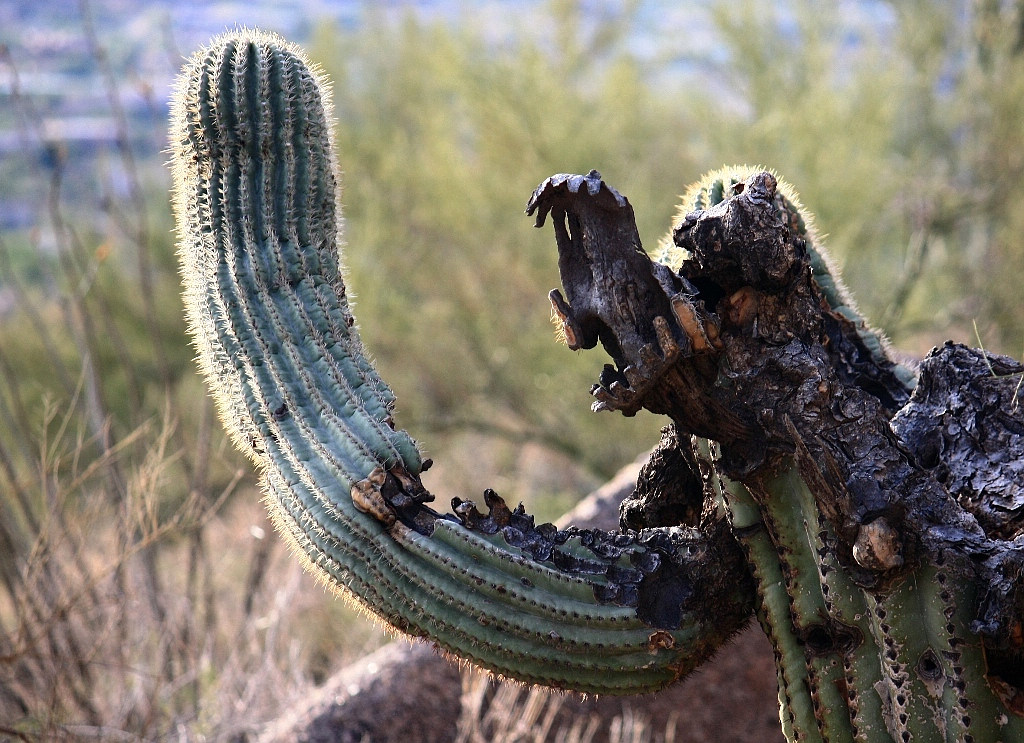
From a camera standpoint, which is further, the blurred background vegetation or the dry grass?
the blurred background vegetation

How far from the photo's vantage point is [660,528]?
1916mm

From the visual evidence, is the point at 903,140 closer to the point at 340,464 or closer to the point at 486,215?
the point at 486,215

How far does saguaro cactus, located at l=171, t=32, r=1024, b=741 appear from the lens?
64.9 inches

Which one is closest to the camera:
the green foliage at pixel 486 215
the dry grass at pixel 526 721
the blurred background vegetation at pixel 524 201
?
the dry grass at pixel 526 721

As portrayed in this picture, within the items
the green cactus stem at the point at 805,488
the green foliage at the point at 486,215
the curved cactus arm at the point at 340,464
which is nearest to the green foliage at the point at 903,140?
the green foliage at the point at 486,215

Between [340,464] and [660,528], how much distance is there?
0.63 m

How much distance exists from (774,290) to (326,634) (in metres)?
4.62

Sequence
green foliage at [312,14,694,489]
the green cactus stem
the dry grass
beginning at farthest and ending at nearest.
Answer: green foliage at [312,14,694,489] → the dry grass → the green cactus stem

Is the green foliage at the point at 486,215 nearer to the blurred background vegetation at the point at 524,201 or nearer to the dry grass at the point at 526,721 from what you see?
the blurred background vegetation at the point at 524,201

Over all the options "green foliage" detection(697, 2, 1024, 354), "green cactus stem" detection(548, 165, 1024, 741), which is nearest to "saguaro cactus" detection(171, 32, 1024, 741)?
"green cactus stem" detection(548, 165, 1024, 741)

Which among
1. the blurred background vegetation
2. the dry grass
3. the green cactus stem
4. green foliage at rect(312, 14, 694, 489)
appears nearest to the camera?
the green cactus stem

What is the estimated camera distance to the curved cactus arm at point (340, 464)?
1.69m

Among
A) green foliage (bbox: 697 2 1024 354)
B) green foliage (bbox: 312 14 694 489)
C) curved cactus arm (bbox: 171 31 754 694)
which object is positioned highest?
green foliage (bbox: 697 2 1024 354)

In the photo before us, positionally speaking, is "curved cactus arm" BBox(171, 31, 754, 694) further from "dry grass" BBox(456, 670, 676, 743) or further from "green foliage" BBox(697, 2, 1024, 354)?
"green foliage" BBox(697, 2, 1024, 354)
